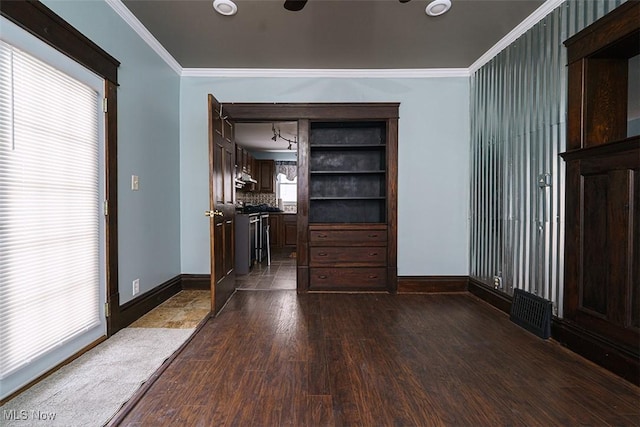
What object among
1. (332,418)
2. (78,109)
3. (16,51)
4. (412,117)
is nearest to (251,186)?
(412,117)

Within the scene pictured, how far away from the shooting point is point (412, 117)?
3910mm

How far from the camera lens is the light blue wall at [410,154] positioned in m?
3.90

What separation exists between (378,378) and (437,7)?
284 centimetres

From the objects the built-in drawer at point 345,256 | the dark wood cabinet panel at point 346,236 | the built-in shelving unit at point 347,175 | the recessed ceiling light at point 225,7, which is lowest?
the built-in drawer at point 345,256

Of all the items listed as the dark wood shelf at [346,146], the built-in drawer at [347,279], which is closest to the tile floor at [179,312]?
the built-in drawer at [347,279]

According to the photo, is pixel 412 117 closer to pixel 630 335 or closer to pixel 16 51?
pixel 630 335

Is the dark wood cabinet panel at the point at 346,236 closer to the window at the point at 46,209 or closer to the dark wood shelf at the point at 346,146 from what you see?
the dark wood shelf at the point at 346,146

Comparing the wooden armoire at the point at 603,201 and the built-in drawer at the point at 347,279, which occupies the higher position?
the wooden armoire at the point at 603,201

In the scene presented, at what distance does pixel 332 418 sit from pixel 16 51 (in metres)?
2.51

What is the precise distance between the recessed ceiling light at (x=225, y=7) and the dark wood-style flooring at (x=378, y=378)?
2649 millimetres

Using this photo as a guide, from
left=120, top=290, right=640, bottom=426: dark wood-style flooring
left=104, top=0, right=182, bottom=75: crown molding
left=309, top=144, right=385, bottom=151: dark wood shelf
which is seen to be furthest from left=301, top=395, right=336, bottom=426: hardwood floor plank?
left=104, top=0, right=182, bottom=75: crown molding

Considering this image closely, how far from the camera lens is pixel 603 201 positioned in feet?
6.89

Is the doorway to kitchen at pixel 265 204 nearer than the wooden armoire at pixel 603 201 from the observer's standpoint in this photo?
No

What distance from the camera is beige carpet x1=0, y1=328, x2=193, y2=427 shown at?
1.54 meters
